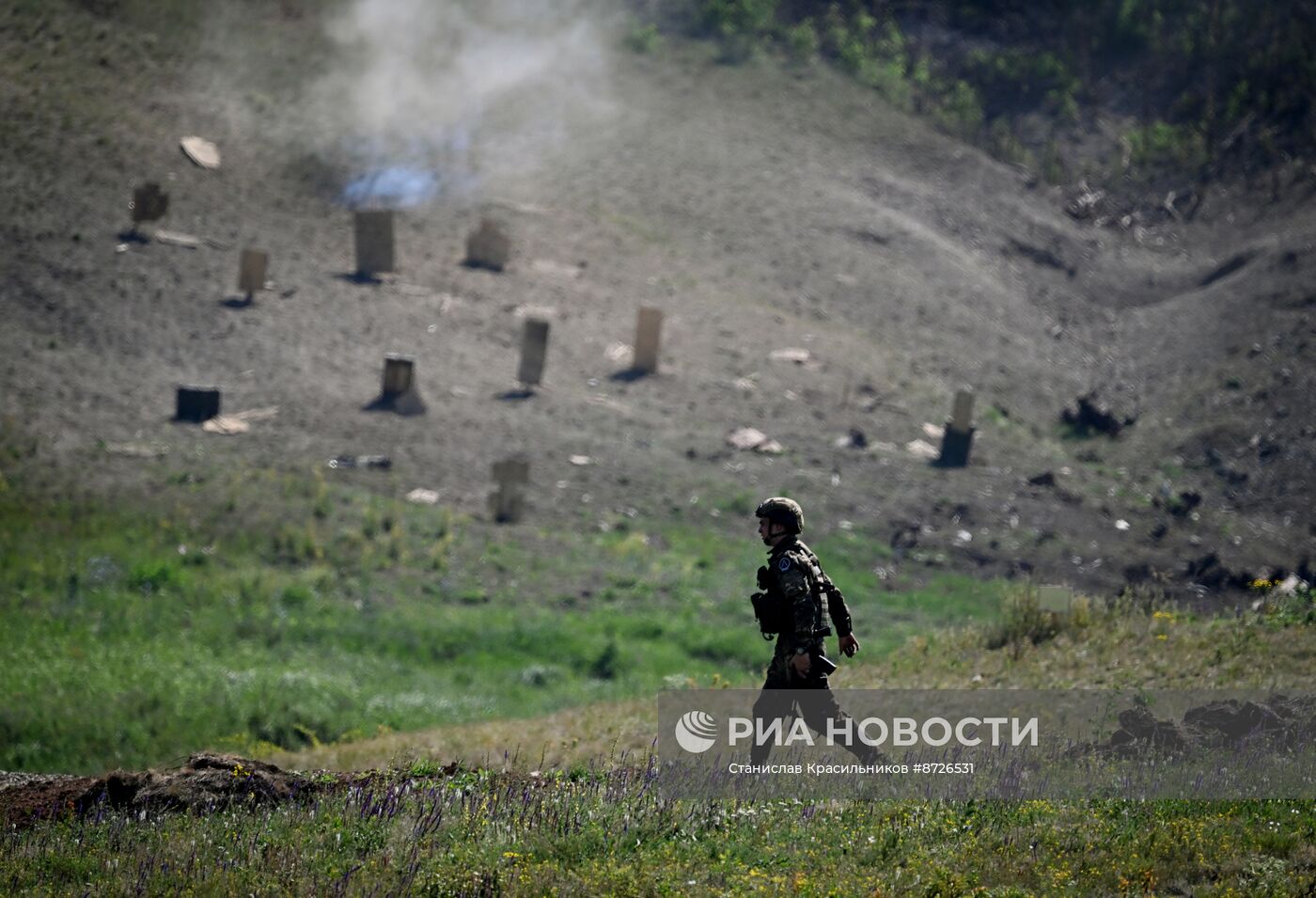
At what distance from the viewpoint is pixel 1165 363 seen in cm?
3322

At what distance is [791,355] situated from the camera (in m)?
29.0

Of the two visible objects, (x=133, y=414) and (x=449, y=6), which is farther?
(x=449, y=6)

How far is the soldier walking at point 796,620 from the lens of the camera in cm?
747

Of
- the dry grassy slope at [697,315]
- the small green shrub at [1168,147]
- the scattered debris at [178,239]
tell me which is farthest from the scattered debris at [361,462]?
the small green shrub at [1168,147]

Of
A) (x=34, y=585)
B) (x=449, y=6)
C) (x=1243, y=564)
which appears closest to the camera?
(x=34, y=585)

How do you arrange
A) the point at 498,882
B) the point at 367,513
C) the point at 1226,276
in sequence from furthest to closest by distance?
the point at 1226,276 → the point at 367,513 → the point at 498,882

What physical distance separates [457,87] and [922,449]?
67.4 feet

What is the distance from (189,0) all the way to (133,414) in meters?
21.7

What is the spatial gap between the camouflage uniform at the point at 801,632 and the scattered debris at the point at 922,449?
60.9 feet

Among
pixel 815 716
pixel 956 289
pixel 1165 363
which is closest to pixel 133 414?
pixel 815 716

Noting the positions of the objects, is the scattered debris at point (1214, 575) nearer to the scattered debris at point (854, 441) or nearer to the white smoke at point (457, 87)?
the scattered debris at point (854, 441)

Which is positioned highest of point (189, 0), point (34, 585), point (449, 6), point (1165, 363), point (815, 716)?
point (449, 6)

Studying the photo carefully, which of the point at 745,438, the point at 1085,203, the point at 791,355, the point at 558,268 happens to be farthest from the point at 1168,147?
the point at 745,438

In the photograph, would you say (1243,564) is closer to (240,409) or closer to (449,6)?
(240,409)
